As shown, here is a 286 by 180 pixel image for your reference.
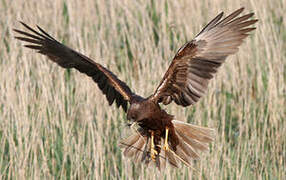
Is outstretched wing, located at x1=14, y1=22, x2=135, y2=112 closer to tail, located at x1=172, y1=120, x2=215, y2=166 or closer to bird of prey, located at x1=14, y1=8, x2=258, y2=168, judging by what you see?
bird of prey, located at x1=14, y1=8, x2=258, y2=168

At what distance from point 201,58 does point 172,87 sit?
0.33 meters

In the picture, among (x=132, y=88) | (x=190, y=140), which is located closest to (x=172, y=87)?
(x=190, y=140)

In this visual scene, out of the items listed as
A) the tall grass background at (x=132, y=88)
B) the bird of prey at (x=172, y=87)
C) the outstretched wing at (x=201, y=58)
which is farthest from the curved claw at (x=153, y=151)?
the outstretched wing at (x=201, y=58)

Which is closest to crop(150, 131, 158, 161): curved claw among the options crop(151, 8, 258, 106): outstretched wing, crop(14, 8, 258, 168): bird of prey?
crop(14, 8, 258, 168): bird of prey

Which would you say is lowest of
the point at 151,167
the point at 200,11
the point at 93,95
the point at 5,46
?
the point at 151,167

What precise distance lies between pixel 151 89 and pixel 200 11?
146 centimetres

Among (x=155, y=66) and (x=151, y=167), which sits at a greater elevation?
(x=155, y=66)

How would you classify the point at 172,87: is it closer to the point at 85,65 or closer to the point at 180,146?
the point at 180,146

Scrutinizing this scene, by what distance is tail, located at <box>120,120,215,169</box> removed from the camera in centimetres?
488

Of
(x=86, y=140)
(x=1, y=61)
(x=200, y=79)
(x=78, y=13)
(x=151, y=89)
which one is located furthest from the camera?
(x=78, y=13)

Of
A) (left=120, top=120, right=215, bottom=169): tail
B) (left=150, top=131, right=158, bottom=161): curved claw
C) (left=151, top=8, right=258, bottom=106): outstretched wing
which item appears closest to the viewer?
(left=151, top=8, right=258, bottom=106): outstretched wing

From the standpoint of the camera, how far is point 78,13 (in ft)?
23.7

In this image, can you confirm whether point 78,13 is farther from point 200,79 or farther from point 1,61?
point 200,79

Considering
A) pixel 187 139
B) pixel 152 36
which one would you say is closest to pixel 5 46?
pixel 152 36
